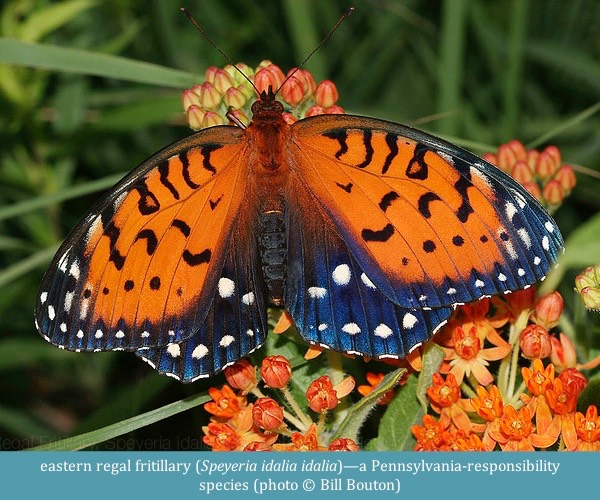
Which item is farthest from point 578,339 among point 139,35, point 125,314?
point 139,35

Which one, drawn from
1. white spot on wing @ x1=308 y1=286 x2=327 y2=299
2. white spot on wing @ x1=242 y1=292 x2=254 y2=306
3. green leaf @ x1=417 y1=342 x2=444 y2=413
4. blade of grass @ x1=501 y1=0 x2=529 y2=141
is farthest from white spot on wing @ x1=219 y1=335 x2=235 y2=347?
blade of grass @ x1=501 y1=0 x2=529 y2=141

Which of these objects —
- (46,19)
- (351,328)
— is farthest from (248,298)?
(46,19)

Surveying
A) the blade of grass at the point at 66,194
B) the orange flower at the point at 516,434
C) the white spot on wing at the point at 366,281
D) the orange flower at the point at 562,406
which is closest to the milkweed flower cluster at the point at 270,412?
the white spot on wing at the point at 366,281

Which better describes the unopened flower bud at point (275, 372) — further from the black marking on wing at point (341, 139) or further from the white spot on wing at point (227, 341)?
the black marking on wing at point (341, 139)

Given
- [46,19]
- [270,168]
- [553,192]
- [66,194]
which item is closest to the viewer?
[270,168]

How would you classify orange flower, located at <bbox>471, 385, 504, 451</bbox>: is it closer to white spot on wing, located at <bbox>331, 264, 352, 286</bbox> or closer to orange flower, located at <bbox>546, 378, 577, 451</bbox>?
orange flower, located at <bbox>546, 378, 577, 451</bbox>

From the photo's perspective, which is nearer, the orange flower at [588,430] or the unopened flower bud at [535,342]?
the orange flower at [588,430]

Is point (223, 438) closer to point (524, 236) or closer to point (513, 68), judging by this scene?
point (524, 236)
